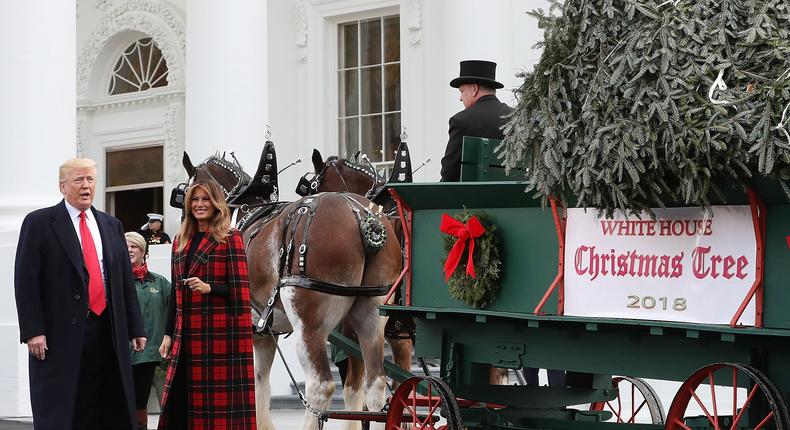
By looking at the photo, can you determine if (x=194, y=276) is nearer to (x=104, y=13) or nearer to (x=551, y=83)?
(x=551, y=83)

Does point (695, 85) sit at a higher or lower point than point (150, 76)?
lower

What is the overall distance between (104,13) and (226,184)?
8699mm

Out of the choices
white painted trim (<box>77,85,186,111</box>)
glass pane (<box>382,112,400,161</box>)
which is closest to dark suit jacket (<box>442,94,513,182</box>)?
glass pane (<box>382,112,400,161</box>)

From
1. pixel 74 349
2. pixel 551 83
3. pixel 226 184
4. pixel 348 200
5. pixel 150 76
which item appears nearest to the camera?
pixel 551 83

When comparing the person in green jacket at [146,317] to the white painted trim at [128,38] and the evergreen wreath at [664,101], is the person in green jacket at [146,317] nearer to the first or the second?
the evergreen wreath at [664,101]

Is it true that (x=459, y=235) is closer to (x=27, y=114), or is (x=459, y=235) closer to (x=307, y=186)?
(x=307, y=186)

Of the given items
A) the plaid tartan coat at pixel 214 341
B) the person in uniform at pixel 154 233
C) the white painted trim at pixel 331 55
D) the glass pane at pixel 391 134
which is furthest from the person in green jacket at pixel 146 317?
the white painted trim at pixel 331 55

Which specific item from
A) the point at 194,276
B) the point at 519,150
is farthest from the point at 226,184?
the point at 519,150

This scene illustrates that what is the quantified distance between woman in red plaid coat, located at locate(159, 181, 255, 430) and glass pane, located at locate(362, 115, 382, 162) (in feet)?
30.4

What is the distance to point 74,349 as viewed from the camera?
7359mm

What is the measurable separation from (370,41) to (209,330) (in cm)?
975

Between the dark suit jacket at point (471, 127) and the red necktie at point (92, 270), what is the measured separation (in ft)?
6.75

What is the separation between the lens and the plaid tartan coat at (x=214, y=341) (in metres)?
7.94

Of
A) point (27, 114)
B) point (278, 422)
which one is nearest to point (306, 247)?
point (278, 422)
